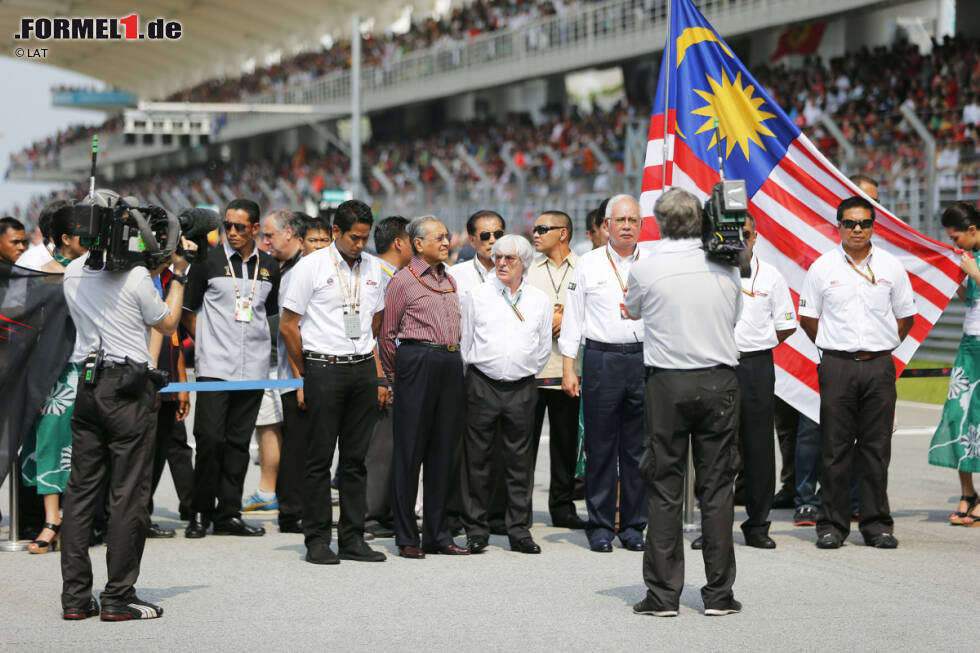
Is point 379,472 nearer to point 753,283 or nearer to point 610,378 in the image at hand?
point 610,378

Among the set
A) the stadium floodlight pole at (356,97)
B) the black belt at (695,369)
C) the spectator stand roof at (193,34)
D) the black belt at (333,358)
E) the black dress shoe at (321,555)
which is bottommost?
the black dress shoe at (321,555)

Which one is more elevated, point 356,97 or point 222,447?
point 356,97

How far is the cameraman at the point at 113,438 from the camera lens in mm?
6262

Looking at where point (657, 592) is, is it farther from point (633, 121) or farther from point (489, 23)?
point (489, 23)

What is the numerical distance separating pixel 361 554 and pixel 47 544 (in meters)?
1.86

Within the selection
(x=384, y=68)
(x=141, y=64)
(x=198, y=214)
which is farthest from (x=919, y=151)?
(x=141, y=64)

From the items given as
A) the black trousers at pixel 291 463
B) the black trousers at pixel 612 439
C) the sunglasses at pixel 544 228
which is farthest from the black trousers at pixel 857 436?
the black trousers at pixel 291 463

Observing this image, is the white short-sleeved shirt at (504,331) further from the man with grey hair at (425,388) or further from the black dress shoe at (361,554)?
the black dress shoe at (361,554)

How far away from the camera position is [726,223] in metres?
6.37

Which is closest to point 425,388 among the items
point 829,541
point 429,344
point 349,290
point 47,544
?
point 429,344

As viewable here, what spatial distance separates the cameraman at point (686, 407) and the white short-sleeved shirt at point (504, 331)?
5.52ft

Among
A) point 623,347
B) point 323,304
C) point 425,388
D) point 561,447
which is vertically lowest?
point 561,447

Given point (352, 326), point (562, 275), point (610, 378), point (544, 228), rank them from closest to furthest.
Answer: point (352, 326) → point (610, 378) → point (544, 228) → point (562, 275)

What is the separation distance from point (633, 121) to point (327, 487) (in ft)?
72.8
